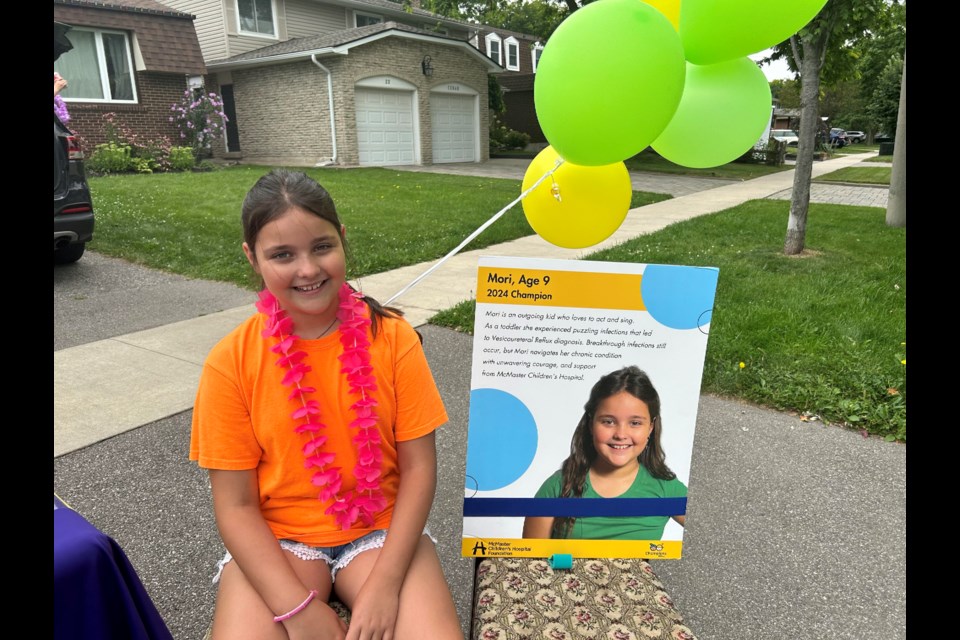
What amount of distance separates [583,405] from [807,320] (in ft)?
12.0

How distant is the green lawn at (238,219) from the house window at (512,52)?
57.9 ft

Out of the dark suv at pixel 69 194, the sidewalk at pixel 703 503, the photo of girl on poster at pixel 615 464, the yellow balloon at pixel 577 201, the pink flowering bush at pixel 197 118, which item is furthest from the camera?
the pink flowering bush at pixel 197 118

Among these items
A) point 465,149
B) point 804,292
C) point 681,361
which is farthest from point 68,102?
point 681,361

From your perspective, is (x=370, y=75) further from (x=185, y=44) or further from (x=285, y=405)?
(x=285, y=405)

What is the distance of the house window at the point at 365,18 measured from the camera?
20.4 m

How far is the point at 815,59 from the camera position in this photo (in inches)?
239

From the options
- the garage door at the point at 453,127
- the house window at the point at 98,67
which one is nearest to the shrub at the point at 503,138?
the garage door at the point at 453,127

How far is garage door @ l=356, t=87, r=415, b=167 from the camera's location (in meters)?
16.8

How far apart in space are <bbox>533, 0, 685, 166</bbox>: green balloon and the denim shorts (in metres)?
1.15

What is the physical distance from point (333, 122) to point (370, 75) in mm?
1655

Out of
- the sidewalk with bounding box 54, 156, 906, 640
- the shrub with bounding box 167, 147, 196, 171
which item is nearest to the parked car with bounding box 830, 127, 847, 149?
the shrub with bounding box 167, 147, 196, 171

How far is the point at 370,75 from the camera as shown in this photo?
53.7 feet

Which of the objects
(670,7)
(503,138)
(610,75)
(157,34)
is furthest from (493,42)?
(610,75)

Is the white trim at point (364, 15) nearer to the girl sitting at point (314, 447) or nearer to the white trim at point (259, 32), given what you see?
the white trim at point (259, 32)
